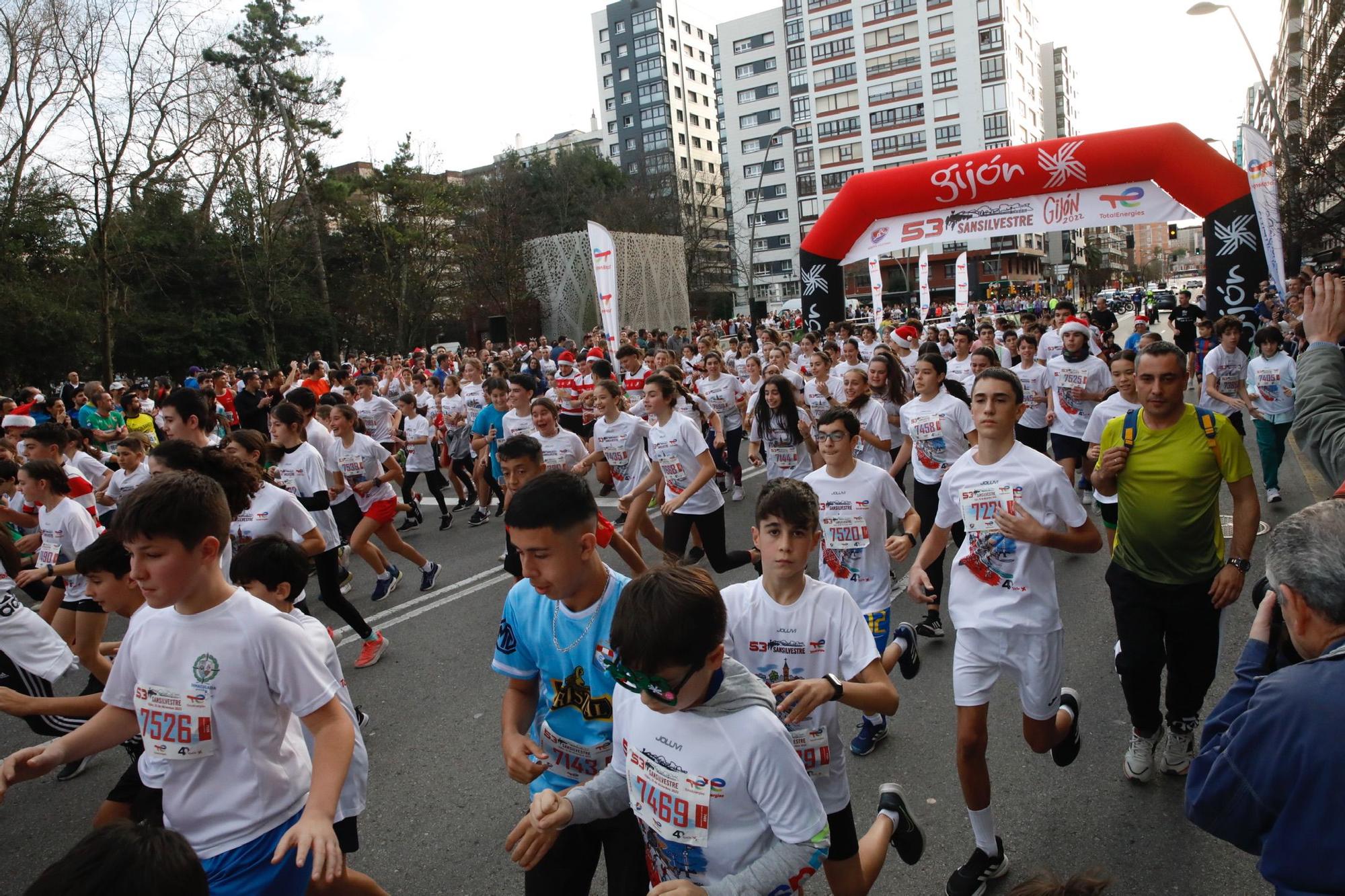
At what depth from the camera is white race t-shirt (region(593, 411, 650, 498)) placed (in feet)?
25.1

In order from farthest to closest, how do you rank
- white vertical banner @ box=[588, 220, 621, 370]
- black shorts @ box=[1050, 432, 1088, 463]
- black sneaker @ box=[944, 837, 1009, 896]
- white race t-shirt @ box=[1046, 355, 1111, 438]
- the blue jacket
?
white vertical banner @ box=[588, 220, 621, 370], black shorts @ box=[1050, 432, 1088, 463], white race t-shirt @ box=[1046, 355, 1111, 438], black sneaker @ box=[944, 837, 1009, 896], the blue jacket

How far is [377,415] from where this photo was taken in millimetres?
11305

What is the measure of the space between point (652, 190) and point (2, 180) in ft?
140

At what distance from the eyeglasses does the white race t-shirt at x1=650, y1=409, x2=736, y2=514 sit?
475 centimetres

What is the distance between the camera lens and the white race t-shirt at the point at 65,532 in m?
5.22

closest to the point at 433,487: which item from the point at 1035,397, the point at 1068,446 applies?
the point at 1035,397

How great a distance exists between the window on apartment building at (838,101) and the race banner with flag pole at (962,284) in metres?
60.9

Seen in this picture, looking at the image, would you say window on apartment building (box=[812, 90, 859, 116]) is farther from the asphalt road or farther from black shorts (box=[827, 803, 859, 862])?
black shorts (box=[827, 803, 859, 862])

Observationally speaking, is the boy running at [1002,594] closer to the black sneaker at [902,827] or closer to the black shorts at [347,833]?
the black sneaker at [902,827]

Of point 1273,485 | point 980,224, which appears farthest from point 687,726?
point 980,224

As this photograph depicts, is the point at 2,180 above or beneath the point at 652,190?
beneath

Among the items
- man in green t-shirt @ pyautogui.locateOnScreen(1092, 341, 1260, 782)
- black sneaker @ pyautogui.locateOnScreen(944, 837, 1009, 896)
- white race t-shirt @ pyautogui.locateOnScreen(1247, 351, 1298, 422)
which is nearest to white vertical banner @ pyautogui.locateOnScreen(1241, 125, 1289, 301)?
white race t-shirt @ pyautogui.locateOnScreen(1247, 351, 1298, 422)

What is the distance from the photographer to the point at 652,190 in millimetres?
60750

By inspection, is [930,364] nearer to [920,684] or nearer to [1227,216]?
[920,684]
